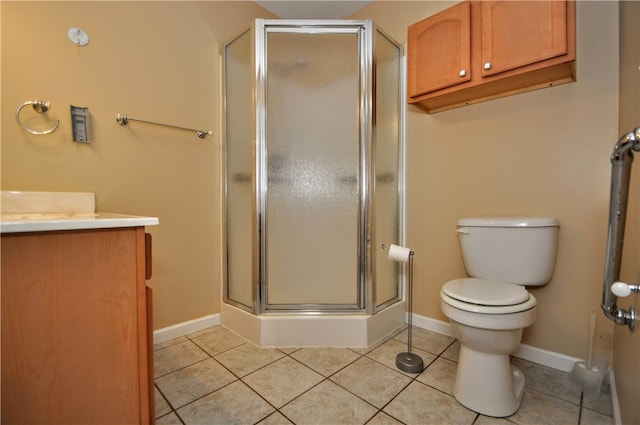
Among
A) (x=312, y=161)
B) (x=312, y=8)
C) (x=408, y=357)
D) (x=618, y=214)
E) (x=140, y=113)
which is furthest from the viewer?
(x=312, y=8)

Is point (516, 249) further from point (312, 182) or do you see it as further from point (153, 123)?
point (153, 123)

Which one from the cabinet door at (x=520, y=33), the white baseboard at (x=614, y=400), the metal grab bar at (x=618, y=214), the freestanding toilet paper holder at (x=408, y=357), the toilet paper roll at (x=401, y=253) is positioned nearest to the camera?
the metal grab bar at (x=618, y=214)

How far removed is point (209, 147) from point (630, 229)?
6.88 ft

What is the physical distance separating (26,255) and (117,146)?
1081mm

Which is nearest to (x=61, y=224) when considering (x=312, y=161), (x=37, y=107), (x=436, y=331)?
(x=37, y=107)

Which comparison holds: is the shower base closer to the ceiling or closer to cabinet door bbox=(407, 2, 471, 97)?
cabinet door bbox=(407, 2, 471, 97)

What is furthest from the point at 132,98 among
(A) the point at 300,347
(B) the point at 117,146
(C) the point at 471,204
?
(C) the point at 471,204

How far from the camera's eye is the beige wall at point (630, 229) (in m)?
0.89

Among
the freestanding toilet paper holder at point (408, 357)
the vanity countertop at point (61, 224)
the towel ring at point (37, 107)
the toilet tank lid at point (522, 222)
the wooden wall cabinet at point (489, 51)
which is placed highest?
the wooden wall cabinet at point (489, 51)

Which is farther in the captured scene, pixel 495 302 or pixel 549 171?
pixel 549 171

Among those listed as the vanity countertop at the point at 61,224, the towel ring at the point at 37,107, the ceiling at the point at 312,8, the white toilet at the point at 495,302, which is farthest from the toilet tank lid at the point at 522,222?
the towel ring at the point at 37,107

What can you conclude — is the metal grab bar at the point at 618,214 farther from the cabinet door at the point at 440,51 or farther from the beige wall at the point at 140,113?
the beige wall at the point at 140,113

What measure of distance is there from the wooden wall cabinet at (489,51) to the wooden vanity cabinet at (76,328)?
1.60 meters

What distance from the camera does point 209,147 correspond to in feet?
6.38
